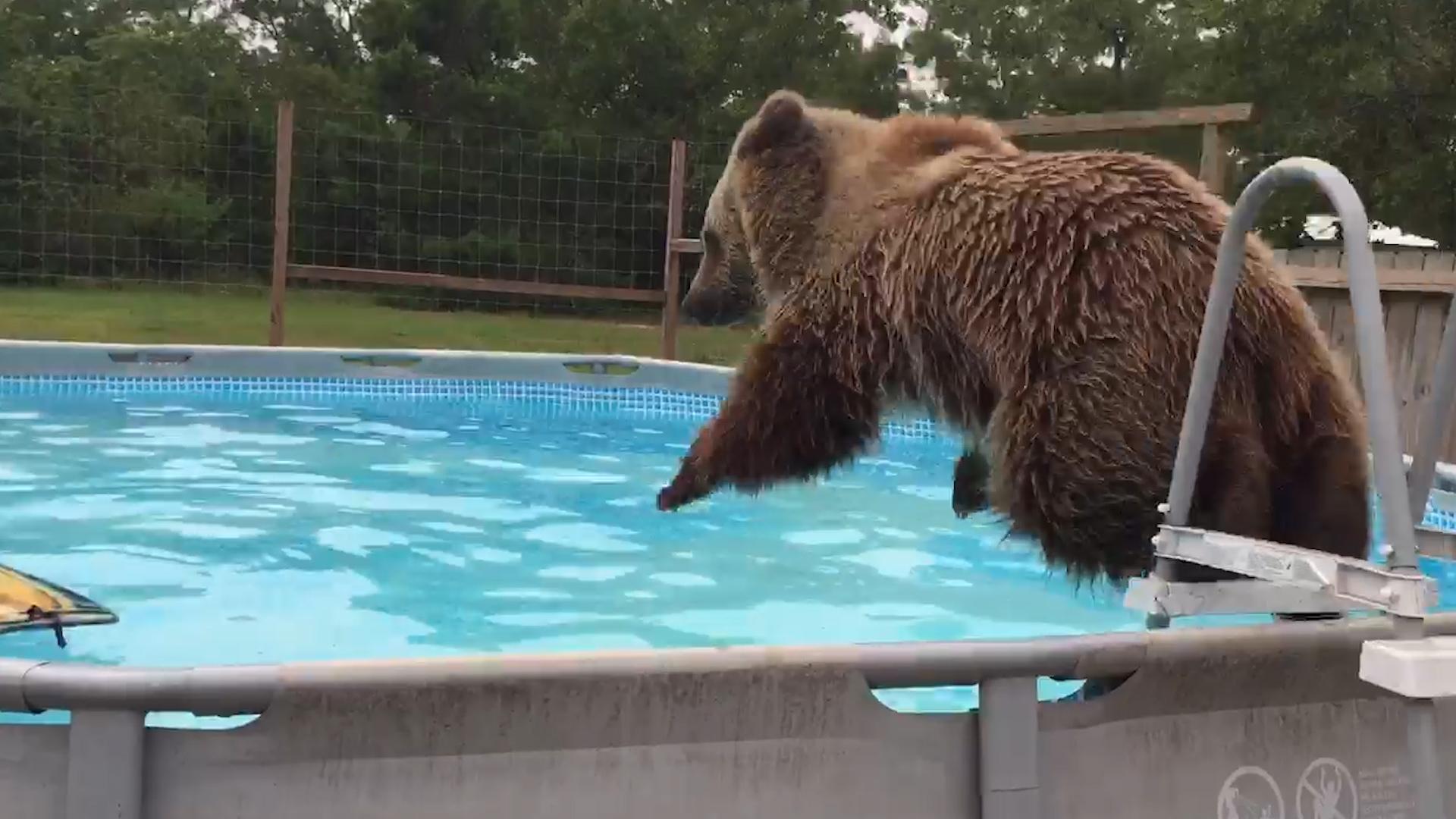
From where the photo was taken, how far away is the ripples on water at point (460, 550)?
3723mm

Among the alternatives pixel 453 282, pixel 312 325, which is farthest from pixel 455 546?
pixel 312 325

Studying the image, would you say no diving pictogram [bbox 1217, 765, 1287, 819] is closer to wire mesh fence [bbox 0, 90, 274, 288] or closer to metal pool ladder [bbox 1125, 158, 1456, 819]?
metal pool ladder [bbox 1125, 158, 1456, 819]

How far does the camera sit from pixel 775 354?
8.51 feet

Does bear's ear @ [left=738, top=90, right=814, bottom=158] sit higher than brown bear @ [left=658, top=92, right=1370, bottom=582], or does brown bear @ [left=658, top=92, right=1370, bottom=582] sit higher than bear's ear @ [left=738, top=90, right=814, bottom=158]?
bear's ear @ [left=738, top=90, right=814, bottom=158]

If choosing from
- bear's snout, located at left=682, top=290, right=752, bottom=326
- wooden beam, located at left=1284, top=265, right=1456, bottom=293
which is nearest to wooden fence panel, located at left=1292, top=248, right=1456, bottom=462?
wooden beam, located at left=1284, top=265, right=1456, bottom=293


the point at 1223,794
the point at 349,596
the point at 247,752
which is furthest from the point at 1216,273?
the point at 349,596

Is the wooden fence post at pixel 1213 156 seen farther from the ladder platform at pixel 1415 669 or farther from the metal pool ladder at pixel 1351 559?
the ladder platform at pixel 1415 669

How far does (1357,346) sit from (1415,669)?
504 millimetres

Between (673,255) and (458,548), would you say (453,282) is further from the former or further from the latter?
(458,548)

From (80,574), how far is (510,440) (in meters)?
3.32

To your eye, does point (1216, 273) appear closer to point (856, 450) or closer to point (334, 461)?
point (856, 450)

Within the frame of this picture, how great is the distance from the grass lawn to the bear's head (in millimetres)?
6604

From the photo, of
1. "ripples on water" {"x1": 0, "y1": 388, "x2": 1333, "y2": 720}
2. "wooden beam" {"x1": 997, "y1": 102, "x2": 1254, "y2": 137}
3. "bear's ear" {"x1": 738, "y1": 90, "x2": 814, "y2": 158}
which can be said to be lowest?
"ripples on water" {"x1": 0, "y1": 388, "x2": 1333, "y2": 720}

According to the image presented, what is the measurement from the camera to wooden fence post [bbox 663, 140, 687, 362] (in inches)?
371
